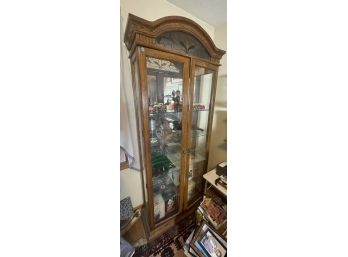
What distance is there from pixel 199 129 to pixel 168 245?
1.07 meters

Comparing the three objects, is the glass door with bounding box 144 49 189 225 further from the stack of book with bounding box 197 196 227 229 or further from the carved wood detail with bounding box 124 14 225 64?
the stack of book with bounding box 197 196 227 229

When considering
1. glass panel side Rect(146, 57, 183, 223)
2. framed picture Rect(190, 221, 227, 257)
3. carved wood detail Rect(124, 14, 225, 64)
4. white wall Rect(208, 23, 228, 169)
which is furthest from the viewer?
white wall Rect(208, 23, 228, 169)

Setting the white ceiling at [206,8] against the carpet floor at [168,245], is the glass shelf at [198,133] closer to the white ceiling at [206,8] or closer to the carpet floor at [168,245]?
the carpet floor at [168,245]

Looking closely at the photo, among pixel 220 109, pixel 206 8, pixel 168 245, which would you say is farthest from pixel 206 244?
pixel 206 8

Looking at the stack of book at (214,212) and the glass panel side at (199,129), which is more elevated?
the glass panel side at (199,129)

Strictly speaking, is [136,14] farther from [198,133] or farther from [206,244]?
[206,244]

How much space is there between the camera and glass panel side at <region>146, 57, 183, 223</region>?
3.73 feet

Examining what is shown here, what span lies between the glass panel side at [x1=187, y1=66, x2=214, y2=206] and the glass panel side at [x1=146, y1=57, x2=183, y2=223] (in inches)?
6.3

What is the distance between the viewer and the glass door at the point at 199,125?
1322 millimetres

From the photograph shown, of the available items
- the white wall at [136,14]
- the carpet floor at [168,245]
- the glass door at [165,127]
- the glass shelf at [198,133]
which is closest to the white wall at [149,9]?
the white wall at [136,14]

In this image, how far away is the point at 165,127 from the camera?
1294mm

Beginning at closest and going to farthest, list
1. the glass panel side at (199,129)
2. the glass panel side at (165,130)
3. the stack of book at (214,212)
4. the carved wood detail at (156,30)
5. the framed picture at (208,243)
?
the carved wood detail at (156,30)
the framed picture at (208,243)
the glass panel side at (165,130)
the stack of book at (214,212)
the glass panel side at (199,129)

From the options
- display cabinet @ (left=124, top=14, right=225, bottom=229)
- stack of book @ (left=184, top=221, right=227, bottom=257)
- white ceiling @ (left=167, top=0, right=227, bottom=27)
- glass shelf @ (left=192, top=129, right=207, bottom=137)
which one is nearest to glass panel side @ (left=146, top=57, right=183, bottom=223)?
display cabinet @ (left=124, top=14, right=225, bottom=229)
